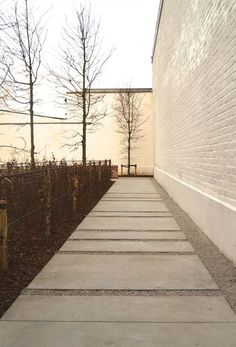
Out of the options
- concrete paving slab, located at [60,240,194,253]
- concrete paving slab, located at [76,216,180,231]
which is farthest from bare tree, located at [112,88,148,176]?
concrete paving slab, located at [60,240,194,253]

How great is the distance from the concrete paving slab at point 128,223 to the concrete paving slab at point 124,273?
2.45m

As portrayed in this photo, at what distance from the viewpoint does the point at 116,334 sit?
3217 millimetres

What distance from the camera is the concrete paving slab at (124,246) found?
642 centimetres

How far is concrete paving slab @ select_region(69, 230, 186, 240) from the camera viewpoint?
7.38m

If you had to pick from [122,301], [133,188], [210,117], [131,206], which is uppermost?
[210,117]

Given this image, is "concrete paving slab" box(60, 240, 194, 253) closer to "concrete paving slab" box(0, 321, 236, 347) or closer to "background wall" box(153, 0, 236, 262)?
"background wall" box(153, 0, 236, 262)

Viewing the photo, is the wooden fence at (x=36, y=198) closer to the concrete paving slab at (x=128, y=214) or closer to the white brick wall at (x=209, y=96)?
the concrete paving slab at (x=128, y=214)

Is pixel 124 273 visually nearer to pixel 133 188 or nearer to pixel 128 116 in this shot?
pixel 133 188

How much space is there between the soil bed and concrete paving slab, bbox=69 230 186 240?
30 cm

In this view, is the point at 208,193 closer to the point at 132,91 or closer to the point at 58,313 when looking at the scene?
the point at 58,313

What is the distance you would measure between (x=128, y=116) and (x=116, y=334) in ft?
98.5

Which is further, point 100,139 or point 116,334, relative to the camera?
point 100,139

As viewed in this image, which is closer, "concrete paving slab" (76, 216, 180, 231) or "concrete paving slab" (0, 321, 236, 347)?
"concrete paving slab" (0, 321, 236, 347)

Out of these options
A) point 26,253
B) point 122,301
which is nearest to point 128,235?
point 26,253
